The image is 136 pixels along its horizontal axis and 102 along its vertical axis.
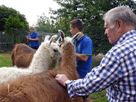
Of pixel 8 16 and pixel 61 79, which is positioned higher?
pixel 8 16

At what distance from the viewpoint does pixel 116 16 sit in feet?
4.55

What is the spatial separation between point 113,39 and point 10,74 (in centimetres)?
273

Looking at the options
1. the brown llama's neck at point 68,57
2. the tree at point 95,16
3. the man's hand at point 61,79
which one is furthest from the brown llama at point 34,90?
the tree at point 95,16

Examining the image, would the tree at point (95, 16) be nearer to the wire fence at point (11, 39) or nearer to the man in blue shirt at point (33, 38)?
the man in blue shirt at point (33, 38)

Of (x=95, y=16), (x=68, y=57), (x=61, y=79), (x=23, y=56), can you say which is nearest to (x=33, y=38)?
(x=23, y=56)

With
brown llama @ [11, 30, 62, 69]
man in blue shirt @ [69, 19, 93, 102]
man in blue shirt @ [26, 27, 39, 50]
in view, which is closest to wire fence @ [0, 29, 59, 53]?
man in blue shirt @ [26, 27, 39, 50]

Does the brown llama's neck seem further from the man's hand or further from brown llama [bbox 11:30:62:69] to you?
brown llama [bbox 11:30:62:69]

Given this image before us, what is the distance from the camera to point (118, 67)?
121cm

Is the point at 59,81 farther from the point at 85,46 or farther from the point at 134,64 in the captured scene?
the point at 85,46

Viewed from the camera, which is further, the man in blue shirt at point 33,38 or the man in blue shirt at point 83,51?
the man in blue shirt at point 33,38

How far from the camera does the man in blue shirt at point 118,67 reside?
1.21 meters

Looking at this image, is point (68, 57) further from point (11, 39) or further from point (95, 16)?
point (11, 39)

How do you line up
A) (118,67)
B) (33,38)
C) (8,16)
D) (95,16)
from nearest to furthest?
(118,67) → (33,38) → (95,16) → (8,16)

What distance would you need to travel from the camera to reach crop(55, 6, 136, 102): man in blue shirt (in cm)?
121
